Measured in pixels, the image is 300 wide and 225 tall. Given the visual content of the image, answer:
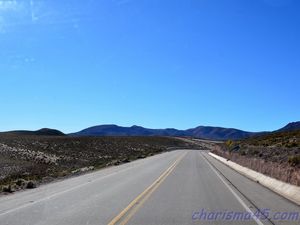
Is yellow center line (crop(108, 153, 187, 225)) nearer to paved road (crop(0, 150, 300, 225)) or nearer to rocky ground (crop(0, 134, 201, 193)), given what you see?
paved road (crop(0, 150, 300, 225))

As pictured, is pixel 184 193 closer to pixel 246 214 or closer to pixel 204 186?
pixel 204 186

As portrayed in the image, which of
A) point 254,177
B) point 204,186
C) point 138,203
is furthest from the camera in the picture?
point 254,177

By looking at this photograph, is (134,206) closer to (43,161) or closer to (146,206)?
(146,206)

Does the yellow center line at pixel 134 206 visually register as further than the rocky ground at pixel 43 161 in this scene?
No

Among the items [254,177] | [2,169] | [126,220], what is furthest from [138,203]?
[2,169]

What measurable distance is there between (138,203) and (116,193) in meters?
3.36

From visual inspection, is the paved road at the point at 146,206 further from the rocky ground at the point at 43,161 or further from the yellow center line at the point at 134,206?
the rocky ground at the point at 43,161

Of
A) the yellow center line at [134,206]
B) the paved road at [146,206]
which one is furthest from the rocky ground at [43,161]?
the yellow center line at [134,206]

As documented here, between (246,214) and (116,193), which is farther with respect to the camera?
(116,193)

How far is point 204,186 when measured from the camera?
69.2ft

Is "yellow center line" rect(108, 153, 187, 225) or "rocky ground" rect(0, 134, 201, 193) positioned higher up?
"rocky ground" rect(0, 134, 201, 193)

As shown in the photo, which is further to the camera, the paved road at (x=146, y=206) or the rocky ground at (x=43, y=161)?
the rocky ground at (x=43, y=161)

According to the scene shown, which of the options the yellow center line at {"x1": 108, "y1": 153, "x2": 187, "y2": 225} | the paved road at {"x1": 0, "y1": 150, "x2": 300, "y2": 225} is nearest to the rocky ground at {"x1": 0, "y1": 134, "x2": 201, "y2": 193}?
the paved road at {"x1": 0, "y1": 150, "x2": 300, "y2": 225}

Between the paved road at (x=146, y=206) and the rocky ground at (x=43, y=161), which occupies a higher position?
the rocky ground at (x=43, y=161)
